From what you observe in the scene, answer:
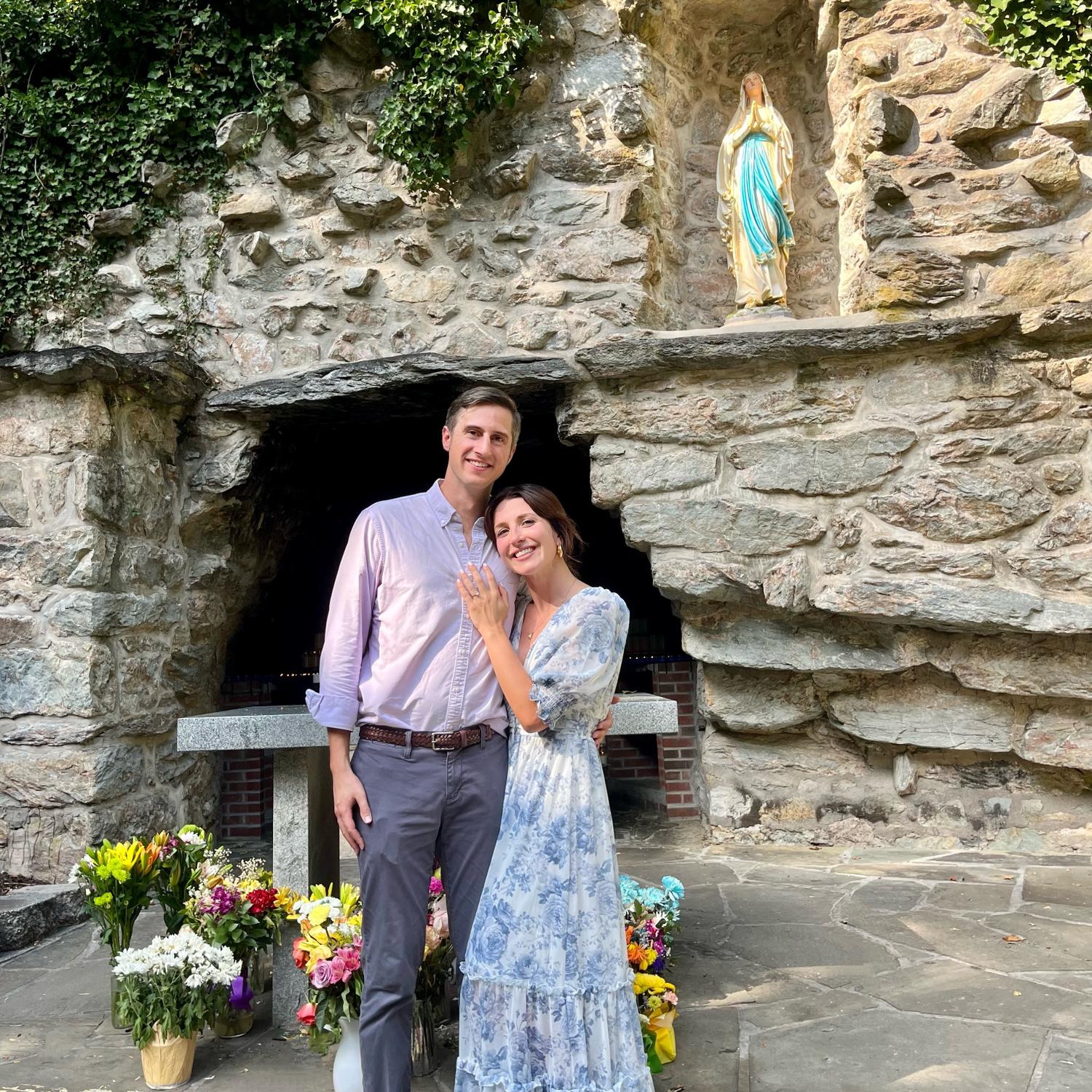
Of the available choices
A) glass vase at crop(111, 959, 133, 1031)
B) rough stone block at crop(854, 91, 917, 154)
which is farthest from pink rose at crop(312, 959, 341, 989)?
rough stone block at crop(854, 91, 917, 154)

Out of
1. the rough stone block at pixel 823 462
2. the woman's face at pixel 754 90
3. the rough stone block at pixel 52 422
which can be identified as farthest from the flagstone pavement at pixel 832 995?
the woman's face at pixel 754 90

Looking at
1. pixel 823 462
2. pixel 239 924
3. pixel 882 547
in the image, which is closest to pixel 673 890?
pixel 239 924

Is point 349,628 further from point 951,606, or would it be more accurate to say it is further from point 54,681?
point 951,606

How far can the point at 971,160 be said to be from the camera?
15.8ft

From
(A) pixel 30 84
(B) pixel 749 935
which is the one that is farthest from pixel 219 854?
(A) pixel 30 84

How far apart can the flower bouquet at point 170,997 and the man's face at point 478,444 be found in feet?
4.82

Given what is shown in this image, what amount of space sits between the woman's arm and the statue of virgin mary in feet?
10.9

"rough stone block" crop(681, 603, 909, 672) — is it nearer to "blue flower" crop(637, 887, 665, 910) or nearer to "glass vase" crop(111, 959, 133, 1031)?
"blue flower" crop(637, 887, 665, 910)

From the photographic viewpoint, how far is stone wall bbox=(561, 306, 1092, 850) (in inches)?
172

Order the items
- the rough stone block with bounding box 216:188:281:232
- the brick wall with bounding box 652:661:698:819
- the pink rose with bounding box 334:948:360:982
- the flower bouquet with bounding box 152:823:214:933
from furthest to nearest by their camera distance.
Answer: the brick wall with bounding box 652:661:698:819 < the rough stone block with bounding box 216:188:281:232 < the flower bouquet with bounding box 152:823:214:933 < the pink rose with bounding box 334:948:360:982

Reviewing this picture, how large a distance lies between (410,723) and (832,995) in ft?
5.72

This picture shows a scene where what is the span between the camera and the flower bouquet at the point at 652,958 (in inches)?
98.8

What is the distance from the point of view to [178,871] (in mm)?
2932

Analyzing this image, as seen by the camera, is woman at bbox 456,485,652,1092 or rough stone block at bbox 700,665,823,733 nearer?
woman at bbox 456,485,652,1092
